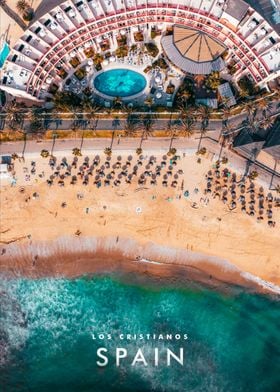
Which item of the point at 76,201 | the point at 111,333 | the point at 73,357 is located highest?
the point at 76,201

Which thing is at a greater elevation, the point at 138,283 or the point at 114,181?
the point at 114,181

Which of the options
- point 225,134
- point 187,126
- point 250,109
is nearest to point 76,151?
point 187,126

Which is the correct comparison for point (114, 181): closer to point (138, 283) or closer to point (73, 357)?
point (138, 283)

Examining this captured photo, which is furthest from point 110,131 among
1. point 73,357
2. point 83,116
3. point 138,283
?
point 73,357

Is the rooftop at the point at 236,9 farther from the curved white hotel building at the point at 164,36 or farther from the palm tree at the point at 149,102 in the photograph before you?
the palm tree at the point at 149,102

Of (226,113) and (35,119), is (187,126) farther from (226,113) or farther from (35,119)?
(35,119)

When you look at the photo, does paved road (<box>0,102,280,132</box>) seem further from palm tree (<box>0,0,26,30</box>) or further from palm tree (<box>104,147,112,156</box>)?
palm tree (<box>0,0,26,30</box>)
